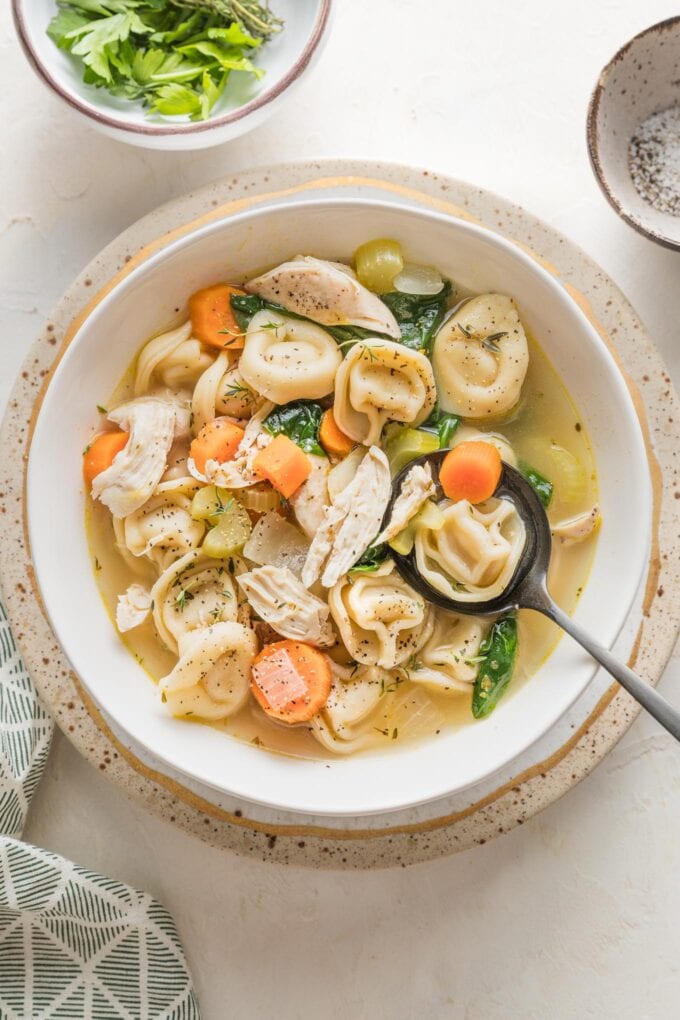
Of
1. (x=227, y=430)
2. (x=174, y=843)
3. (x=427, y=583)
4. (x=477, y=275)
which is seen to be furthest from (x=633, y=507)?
(x=174, y=843)

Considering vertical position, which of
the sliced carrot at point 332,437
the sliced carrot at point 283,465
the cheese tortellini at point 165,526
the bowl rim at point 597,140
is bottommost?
the cheese tortellini at point 165,526

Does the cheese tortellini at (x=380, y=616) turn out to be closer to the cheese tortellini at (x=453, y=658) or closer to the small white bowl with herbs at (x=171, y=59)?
the cheese tortellini at (x=453, y=658)

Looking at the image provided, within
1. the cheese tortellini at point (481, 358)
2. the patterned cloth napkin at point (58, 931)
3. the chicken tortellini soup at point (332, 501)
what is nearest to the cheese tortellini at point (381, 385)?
the chicken tortellini soup at point (332, 501)

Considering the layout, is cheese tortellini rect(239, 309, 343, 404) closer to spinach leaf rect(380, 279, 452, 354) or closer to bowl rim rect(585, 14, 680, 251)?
spinach leaf rect(380, 279, 452, 354)

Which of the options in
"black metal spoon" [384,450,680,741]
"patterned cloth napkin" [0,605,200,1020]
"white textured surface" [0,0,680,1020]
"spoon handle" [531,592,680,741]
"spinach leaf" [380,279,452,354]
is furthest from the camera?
"white textured surface" [0,0,680,1020]

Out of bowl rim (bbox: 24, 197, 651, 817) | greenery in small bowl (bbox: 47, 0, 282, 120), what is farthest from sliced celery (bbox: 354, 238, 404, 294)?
greenery in small bowl (bbox: 47, 0, 282, 120)

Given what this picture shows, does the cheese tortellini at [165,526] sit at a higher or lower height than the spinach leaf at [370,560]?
lower
